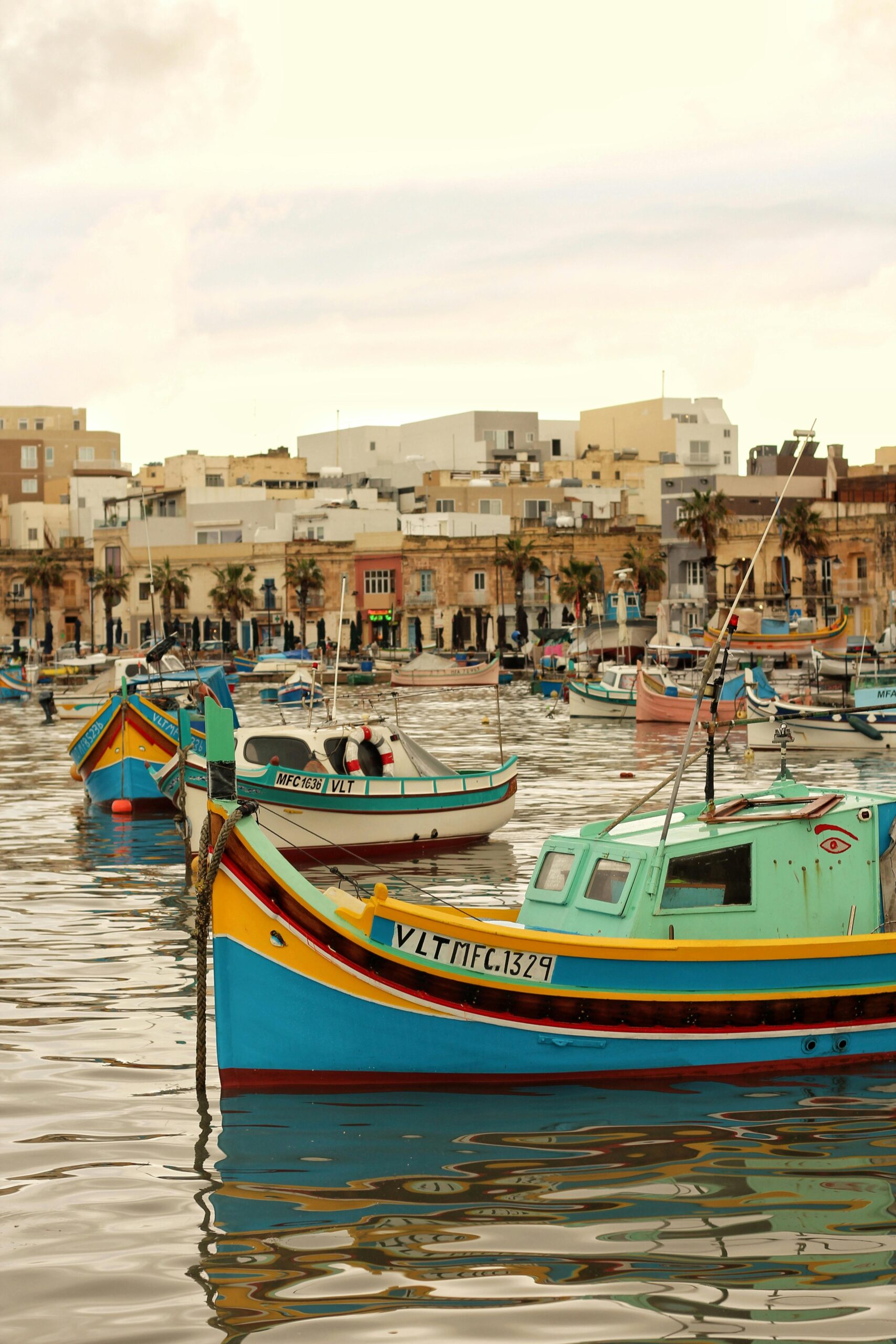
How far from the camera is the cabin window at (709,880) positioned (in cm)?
1242

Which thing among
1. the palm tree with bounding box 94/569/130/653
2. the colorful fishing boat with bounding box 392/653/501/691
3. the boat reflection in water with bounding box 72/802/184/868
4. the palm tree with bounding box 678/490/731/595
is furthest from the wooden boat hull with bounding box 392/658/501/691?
the boat reflection in water with bounding box 72/802/184/868

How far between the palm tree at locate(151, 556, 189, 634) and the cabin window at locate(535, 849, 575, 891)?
301 ft

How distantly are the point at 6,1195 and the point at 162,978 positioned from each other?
19.4ft

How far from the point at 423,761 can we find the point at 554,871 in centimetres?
1239

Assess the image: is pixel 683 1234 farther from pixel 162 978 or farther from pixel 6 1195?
pixel 162 978

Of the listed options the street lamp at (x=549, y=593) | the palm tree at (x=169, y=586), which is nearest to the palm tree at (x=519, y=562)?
the street lamp at (x=549, y=593)

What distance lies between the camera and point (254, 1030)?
1173 cm

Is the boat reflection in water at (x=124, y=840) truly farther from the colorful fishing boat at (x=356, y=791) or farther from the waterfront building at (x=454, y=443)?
the waterfront building at (x=454, y=443)

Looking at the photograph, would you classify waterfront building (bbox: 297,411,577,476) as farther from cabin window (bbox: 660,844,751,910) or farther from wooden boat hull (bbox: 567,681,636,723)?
cabin window (bbox: 660,844,751,910)

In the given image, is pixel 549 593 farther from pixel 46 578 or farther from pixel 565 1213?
pixel 565 1213

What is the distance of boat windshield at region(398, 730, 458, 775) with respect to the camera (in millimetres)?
25531

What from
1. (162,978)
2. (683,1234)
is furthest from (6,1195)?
(162,978)

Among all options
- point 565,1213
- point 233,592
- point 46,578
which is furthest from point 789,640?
point 565,1213

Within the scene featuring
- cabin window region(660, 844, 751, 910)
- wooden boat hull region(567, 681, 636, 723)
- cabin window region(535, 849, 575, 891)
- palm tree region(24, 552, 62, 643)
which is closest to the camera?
cabin window region(660, 844, 751, 910)
